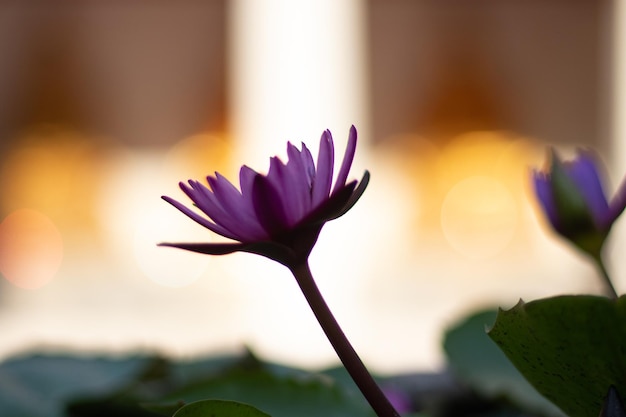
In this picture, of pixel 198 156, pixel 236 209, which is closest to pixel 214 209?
pixel 236 209

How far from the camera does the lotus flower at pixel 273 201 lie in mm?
201

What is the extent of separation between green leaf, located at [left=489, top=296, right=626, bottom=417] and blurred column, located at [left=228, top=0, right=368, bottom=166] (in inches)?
115

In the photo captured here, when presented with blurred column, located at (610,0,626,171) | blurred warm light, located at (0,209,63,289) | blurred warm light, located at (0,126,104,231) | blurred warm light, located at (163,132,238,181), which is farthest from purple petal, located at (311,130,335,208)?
blurred warm light, located at (0,126,104,231)

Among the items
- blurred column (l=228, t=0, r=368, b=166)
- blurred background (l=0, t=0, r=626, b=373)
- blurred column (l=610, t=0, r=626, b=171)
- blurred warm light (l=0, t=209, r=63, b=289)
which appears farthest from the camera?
blurred warm light (l=0, t=209, r=63, b=289)

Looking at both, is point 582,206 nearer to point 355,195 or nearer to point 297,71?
point 355,195

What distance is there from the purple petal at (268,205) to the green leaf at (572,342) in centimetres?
6

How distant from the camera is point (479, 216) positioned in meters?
4.47

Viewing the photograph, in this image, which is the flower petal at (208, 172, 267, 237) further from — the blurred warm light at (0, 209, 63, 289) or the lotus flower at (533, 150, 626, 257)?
the blurred warm light at (0, 209, 63, 289)

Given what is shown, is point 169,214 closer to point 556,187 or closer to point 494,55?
point 494,55

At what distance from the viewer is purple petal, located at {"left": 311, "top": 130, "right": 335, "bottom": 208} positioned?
20 cm

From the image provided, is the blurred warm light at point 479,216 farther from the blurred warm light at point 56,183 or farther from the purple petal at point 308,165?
the purple petal at point 308,165

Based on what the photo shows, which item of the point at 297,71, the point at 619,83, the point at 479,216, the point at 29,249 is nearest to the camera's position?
the point at 297,71

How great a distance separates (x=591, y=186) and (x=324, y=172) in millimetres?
162

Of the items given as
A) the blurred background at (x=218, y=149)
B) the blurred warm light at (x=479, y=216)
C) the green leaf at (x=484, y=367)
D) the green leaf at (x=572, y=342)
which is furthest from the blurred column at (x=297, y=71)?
the green leaf at (x=572, y=342)
